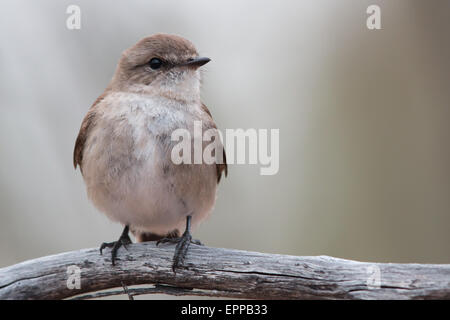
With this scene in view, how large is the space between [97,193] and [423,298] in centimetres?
264

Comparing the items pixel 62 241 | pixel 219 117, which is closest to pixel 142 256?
pixel 62 241

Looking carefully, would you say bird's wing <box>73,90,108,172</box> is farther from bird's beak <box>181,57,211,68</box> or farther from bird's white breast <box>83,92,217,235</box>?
bird's beak <box>181,57,211,68</box>

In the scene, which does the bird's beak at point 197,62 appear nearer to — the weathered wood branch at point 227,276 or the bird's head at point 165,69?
the bird's head at point 165,69

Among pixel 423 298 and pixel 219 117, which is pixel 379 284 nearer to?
pixel 423 298

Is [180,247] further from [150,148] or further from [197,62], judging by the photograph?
[197,62]

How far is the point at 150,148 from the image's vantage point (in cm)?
429

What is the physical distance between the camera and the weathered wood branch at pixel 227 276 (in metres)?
3.74

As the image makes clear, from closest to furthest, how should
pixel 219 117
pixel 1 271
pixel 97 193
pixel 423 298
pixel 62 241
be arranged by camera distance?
pixel 423 298, pixel 1 271, pixel 97 193, pixel 62 241, pixel 219 117

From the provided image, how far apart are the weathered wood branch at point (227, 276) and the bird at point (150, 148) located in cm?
14

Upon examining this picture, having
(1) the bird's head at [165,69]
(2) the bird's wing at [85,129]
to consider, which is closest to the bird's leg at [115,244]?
(2) the bird's wing at [85,129]

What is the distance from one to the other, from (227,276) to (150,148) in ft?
3.86

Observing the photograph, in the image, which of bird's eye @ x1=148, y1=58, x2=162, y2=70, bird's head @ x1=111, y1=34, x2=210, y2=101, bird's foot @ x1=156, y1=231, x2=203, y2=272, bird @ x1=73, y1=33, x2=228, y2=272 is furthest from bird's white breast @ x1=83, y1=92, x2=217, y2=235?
bird's eye @ x1=148, y1=58, x2=162, y2=70

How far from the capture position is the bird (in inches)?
170

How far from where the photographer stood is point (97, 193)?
14.7 feet
